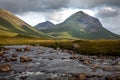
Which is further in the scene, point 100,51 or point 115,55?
point 100,51

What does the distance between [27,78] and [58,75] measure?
18.9ft

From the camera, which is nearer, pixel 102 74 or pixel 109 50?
pixel 102 74

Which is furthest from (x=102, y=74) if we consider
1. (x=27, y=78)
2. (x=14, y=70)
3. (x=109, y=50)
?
(x=109, y=50)

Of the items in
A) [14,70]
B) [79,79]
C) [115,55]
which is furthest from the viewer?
[115,55]

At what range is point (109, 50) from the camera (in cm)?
7338

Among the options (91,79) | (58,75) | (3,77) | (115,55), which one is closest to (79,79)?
(91,79)

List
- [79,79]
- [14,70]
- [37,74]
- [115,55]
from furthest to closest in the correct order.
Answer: [115,55] → [14,70] → [37,74] → [79,79]

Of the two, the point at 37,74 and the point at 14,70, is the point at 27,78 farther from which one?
the point at 14,70

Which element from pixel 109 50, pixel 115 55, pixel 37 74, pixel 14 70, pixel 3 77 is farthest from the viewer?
pixel 109 50

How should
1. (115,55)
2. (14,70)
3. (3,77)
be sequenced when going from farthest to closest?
(115,55)
(14,70)
(3,77)

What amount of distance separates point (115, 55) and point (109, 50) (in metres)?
5.39

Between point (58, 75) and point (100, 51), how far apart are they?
3708 centimetres

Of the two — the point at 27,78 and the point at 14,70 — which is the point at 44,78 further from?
the point at 14,70

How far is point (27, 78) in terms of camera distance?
37.5 meters
